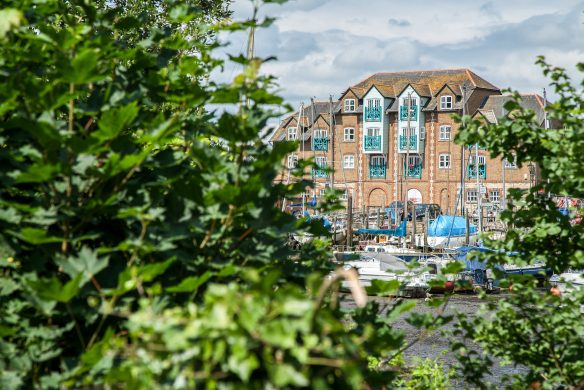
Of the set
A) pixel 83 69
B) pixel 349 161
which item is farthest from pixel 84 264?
pixel 349 161

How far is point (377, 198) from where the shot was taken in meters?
84.3

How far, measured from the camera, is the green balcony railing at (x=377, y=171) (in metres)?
83.3

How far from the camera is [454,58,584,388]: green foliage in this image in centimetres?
476

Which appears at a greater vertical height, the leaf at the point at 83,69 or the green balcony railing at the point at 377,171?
the green balcony railing at the point at 377,171

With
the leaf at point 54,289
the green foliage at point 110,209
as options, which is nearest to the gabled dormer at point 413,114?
the green foliage at point 110,209

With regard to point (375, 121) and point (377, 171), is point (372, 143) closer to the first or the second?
point (375, 121)

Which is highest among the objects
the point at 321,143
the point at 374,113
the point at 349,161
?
the point at 374,113

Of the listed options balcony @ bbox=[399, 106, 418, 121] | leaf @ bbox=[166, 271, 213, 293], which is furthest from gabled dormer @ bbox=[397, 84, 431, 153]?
leaf @ bbox=[166, 271, 213, 293]

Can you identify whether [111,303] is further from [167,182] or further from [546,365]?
[546,365]

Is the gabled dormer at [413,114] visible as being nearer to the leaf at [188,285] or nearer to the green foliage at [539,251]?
the green foliage at [539,251]

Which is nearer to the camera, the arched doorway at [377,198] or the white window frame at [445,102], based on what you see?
the white window frame at [445,102]

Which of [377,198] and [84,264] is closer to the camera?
[84,264]

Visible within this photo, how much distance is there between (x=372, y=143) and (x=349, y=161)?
409cm

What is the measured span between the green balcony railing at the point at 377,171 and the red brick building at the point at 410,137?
0.10m
